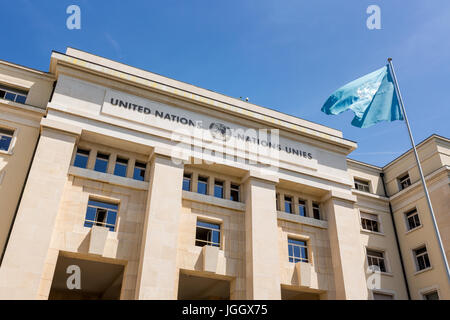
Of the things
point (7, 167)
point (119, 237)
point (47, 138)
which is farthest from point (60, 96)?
point (119, 237)

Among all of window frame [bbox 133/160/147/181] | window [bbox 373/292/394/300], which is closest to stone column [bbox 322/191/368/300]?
window [bbox 373/292/394/300]

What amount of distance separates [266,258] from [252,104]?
1151 cm

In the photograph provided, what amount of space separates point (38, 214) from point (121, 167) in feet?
19.4

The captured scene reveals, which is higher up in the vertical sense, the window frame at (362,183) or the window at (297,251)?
the window frame at (362,183)

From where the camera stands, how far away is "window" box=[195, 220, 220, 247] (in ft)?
81.4

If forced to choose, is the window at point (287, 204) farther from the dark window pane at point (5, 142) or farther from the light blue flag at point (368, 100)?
the dark window pane at point (5, 142)

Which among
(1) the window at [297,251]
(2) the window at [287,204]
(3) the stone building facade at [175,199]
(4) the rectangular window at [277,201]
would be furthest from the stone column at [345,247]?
(4) the rectangular window at [277,201]

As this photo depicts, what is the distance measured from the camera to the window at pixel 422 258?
30406 mm

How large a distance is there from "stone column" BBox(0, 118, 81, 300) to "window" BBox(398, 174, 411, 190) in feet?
84.2

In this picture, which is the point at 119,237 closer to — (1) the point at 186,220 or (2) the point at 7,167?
(1) the point at 186,220

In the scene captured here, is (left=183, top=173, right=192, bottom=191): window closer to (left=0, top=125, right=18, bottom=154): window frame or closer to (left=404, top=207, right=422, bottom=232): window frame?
(left=0, top=125, right=18, bottom=154): window frame

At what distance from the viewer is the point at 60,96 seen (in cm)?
2427

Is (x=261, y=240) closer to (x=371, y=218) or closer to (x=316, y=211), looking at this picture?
(x=316, y=211)

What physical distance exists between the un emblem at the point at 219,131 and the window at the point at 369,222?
13329 millimetres
